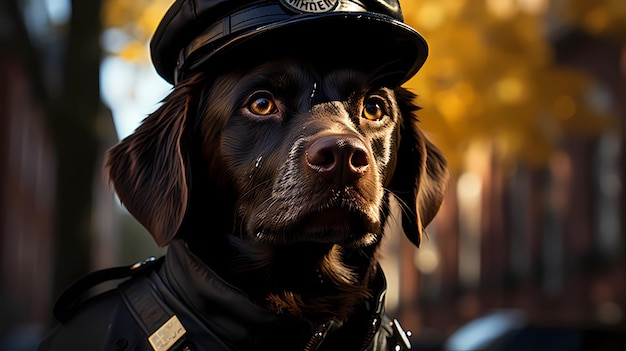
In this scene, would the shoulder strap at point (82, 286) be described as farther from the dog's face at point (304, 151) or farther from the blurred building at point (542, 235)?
the blurred building at point (542, 235)

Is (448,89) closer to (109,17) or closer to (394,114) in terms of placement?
(109,17)

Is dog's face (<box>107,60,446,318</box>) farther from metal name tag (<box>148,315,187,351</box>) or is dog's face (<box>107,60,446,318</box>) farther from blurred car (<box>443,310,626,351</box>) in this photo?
blurred car (<box>443,310,626,351</box>)

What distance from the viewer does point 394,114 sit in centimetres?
278

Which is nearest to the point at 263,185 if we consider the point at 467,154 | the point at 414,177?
the point at 414,177

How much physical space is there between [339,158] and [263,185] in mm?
343

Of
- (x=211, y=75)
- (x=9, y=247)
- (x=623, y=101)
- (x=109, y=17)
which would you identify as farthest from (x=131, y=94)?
(x=9, y=247)

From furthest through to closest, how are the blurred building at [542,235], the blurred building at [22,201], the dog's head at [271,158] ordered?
the blurred building at [22,201], the blurred building at [542,235], the dog's head at [271,158]

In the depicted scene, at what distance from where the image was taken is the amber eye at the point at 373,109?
2.68 m

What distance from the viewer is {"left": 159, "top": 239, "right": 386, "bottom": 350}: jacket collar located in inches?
95.7

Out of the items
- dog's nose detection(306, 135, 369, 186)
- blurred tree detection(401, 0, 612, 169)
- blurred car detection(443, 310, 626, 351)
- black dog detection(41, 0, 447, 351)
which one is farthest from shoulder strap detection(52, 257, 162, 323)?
blurred tree detection(401, 0, 612, 169)

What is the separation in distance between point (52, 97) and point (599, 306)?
8.69 m

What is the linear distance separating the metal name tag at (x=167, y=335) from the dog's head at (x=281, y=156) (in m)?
0.23

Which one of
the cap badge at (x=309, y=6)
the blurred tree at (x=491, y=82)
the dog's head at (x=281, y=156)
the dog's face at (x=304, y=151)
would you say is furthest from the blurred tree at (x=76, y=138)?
the cap badge at (x=309, y=6)

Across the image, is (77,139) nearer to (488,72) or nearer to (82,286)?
(488,72)
